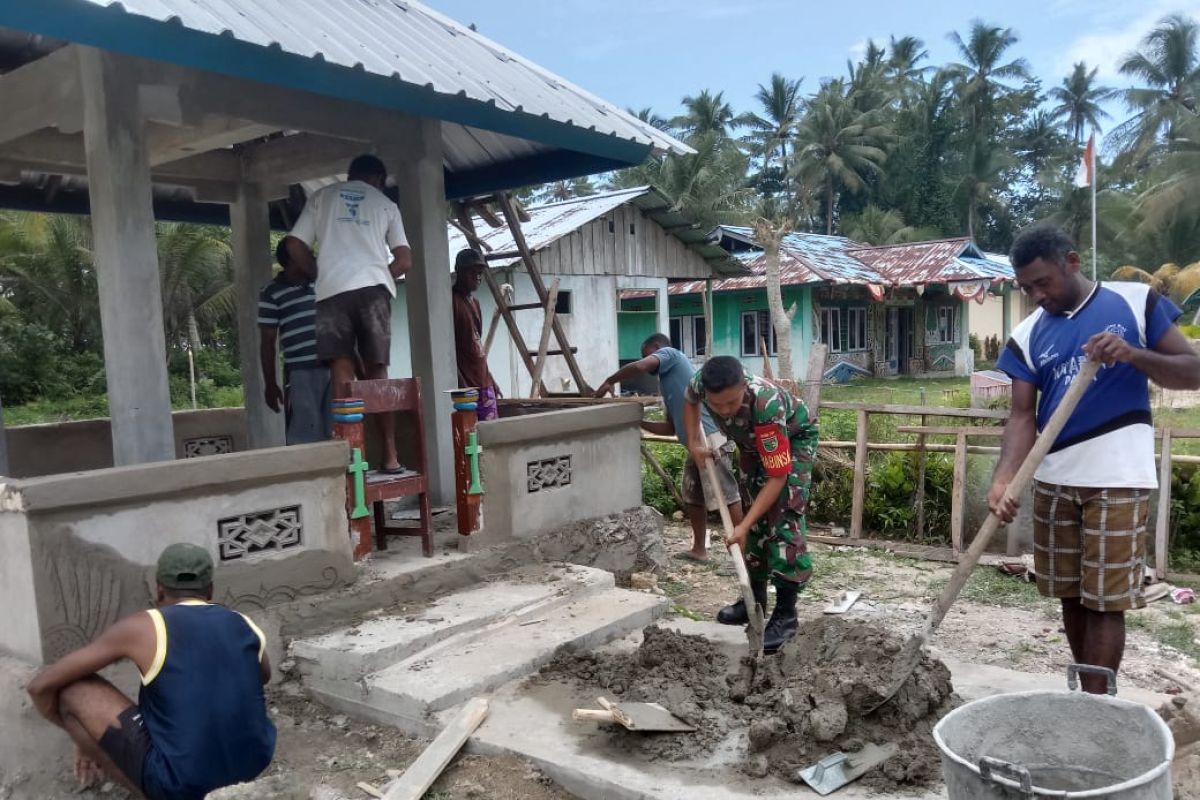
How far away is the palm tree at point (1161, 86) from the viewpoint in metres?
33.8

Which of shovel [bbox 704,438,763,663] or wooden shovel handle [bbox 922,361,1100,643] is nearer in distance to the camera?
wooden shovel handle [bbox 922,361,1100,643]

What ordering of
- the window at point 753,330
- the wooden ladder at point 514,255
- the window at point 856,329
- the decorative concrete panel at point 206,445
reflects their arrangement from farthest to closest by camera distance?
the window at point 856,329 → the window at point 753,330 → the wooden ladder at point 514,255 → the decorative concrete panel at point 206,445

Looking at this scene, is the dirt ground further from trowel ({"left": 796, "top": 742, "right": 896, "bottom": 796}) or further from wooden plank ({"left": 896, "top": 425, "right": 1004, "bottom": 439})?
trowel ({"left": 796, "top": 742, "right": 896, "bottom": 796})

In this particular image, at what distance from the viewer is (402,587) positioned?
4.48m

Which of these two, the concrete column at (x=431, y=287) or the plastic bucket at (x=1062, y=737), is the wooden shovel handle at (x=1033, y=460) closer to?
the plastic bucket at (x=1062, y=737)

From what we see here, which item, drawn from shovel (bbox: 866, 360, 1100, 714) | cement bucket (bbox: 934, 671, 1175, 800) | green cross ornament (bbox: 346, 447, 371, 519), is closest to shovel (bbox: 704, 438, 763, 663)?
shovel (bbox: 866, 360, 1100, 714)

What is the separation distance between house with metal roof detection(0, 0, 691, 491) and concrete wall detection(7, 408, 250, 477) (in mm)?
418

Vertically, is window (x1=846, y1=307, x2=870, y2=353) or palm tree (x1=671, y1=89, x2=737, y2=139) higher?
palm tree (x1=671, y1=89, x2=737, y2=139)

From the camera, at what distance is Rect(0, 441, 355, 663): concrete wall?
3.45 m

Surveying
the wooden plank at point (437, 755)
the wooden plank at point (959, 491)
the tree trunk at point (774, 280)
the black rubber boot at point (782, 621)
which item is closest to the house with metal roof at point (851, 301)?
the tree trunk at point (774, 280)

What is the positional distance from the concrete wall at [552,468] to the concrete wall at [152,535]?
947 mm

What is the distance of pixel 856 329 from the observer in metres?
24.9

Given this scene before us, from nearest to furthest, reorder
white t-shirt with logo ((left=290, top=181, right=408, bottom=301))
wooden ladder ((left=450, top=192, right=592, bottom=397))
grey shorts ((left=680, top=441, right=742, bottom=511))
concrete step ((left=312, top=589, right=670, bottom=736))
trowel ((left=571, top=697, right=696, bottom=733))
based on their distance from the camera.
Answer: trowel ((left=571, top=697, right=696, bottom=733))
concrete step ((left=312, top=589, right=670, bottom=736))
white t-shirt with logo ((left=290, top=181, right=408, bottom=301))
grey shorts ((left=680, top=441, right=742, bottom=511))
wooden ladder ((left=450, top=192, right=592, bottom=397))

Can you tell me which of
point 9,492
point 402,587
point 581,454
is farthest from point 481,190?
point 9,492
